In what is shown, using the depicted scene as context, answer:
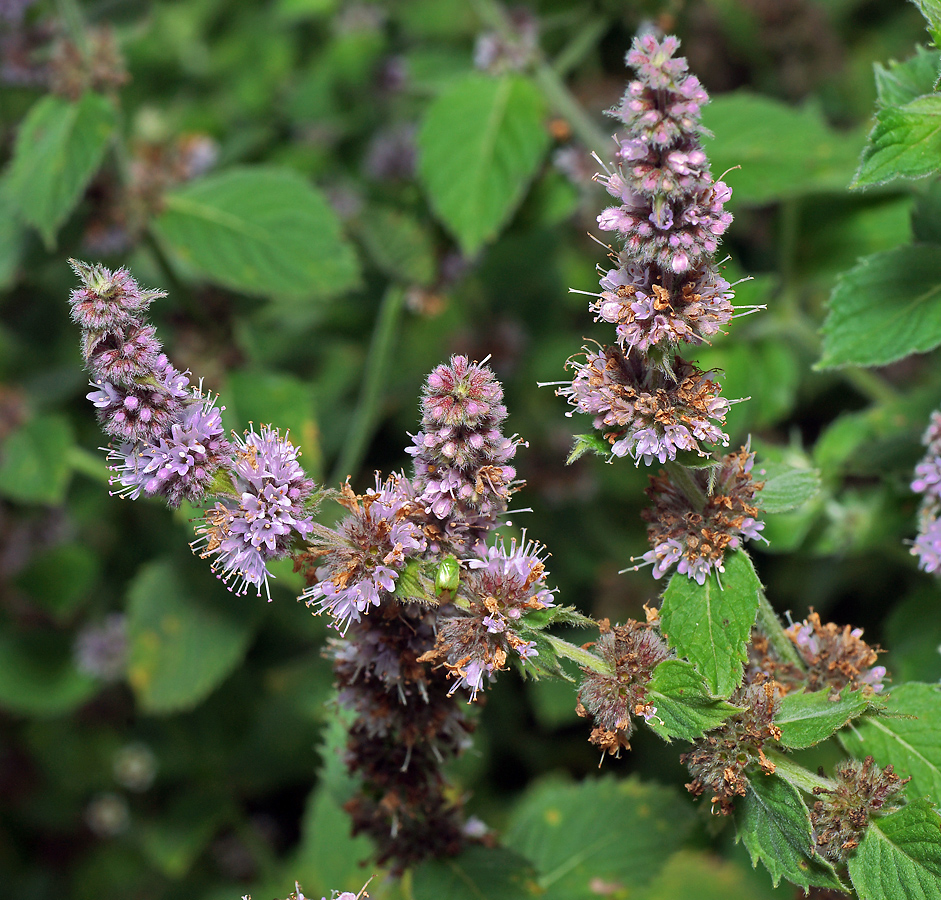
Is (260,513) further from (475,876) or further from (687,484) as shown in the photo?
(475,876)

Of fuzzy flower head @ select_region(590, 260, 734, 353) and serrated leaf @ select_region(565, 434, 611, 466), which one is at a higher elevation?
fuzzy flower head @ select_region(590, 260, 734, 353)

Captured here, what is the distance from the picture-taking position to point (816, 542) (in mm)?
3178

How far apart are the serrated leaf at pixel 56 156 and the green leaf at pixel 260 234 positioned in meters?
0.47

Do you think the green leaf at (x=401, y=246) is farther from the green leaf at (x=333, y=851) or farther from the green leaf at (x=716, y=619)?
the green leaf at (x=716, y=619)

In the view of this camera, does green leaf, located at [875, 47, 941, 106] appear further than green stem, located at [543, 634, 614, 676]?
Yes

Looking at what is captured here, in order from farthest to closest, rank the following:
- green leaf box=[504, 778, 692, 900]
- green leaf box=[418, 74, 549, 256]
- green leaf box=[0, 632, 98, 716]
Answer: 1. green leaf box=[0, 632, 98, 716]
2. green leaf box=[418, 74, 549, 256]
3. green leaf box=[504, 778, 692, 900]

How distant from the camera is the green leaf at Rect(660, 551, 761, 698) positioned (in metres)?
1.81

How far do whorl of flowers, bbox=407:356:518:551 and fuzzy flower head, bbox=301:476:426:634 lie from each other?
63mm

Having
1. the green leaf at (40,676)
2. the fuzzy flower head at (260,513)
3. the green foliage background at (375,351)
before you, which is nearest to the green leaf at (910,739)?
the green foliage background at (375,351)

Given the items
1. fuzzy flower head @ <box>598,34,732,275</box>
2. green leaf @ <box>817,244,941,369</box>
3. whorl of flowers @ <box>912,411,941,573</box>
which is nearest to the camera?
fuzzy flower head @ <box>598,34,732,275</box>

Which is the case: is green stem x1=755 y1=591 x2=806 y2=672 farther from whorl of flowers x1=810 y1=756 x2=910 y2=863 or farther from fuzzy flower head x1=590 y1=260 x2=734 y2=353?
→ fuzzy flower head x1=590 y1=260 x2=734 y2=353

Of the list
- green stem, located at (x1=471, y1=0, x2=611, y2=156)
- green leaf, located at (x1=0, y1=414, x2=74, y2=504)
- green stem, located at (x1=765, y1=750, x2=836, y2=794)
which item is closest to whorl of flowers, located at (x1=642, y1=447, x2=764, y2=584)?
green stem, located at (x1=765, y1=750, x2=836, y2=794)

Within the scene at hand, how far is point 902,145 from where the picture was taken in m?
2.01

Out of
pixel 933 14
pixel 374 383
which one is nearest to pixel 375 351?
pixel 374 383
